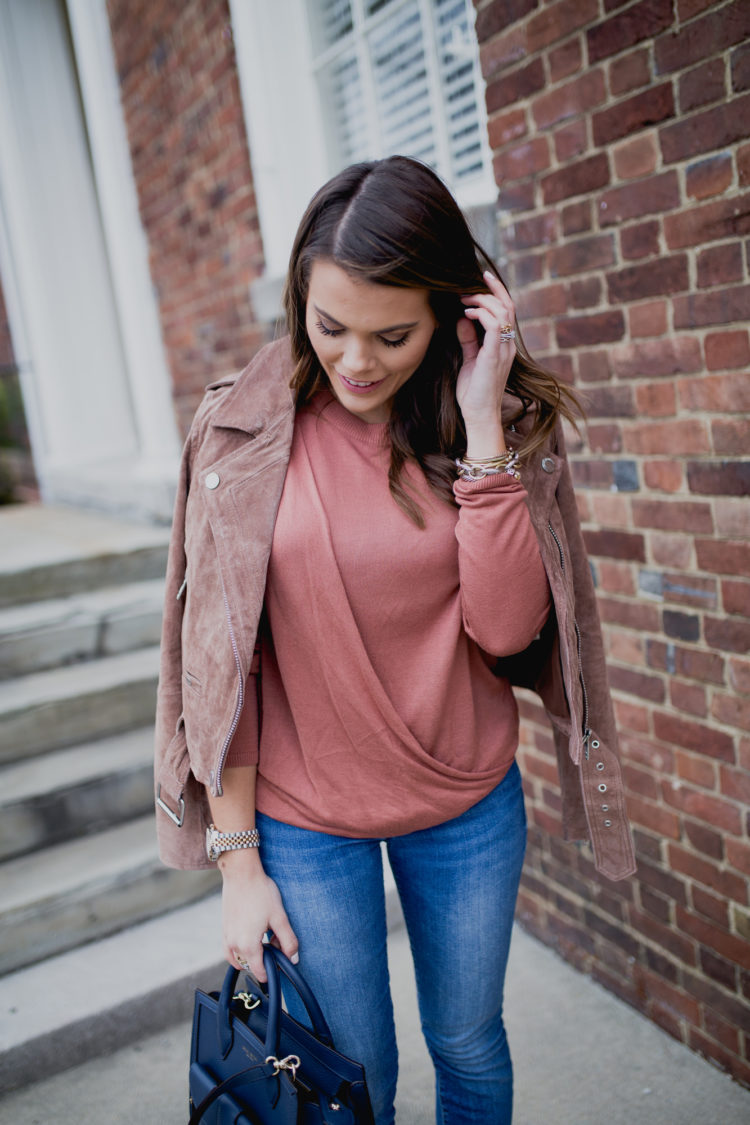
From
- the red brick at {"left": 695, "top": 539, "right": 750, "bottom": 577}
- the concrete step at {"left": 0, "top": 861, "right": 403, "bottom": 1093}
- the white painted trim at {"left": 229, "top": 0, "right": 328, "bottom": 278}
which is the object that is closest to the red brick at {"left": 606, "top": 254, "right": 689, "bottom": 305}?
Result: the red brick at {"left": 695, "top": 539, "right": 750, "bottom": 577}

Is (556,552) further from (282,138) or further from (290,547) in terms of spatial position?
(282,138)

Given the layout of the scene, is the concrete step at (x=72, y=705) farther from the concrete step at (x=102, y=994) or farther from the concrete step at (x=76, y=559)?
the concrete step at (x=102, y=994)

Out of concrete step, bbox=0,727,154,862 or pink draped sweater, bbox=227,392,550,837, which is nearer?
pink draped sweater, bbox=227,392,550,837

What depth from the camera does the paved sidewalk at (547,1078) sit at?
2.26 meters

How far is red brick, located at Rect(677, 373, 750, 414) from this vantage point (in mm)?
1919

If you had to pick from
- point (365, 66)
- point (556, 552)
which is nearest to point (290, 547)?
point (556, 552)

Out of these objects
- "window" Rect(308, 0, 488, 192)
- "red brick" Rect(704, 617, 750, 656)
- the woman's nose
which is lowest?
"red brick" Rect(704, 617, 750, 656)

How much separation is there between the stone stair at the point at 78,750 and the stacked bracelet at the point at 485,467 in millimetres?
2084

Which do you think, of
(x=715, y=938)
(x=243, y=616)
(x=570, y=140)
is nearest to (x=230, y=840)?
(x=243, y=616)

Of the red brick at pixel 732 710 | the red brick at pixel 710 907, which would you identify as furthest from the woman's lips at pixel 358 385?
the red brick at pixel 710 907

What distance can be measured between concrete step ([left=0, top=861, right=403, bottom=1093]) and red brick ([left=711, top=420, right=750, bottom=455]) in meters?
2.08

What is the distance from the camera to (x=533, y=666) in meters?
1.73

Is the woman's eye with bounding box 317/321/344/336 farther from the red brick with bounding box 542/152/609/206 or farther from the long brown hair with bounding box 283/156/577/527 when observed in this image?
the red brick with bounding box 542/152/609/206

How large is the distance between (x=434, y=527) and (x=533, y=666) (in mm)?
428
